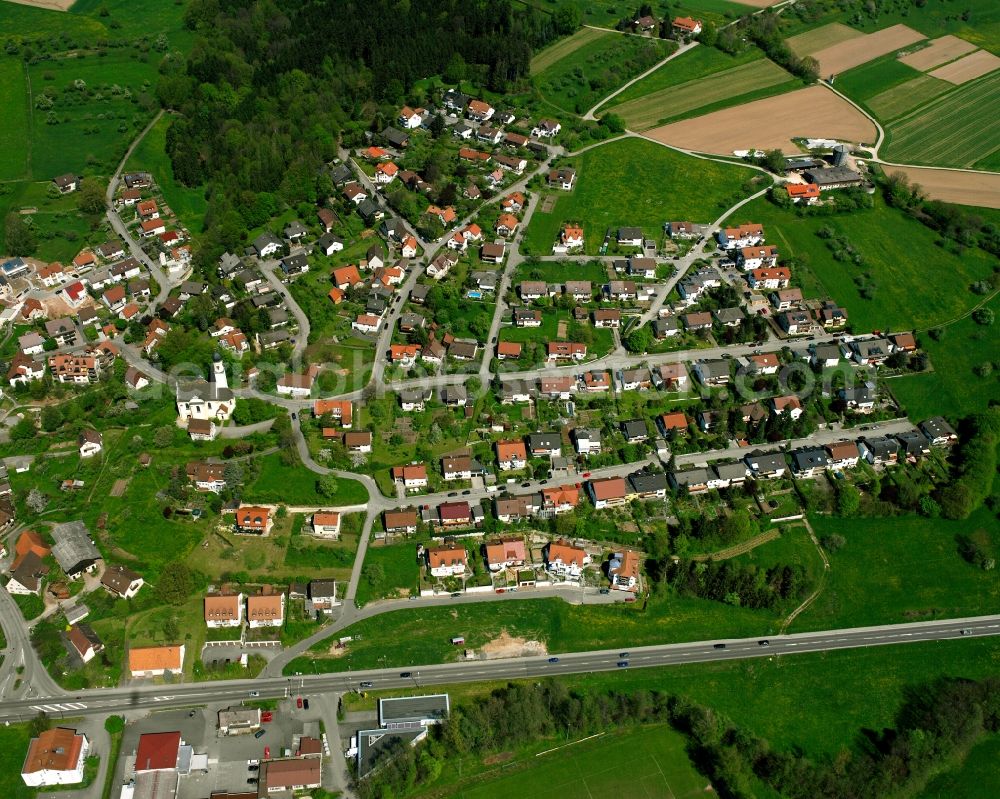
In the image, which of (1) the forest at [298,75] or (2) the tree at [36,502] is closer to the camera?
(2) the tree at [36,502]

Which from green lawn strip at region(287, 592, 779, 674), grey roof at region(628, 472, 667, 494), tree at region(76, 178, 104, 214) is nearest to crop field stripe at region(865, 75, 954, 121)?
grey roof at region(628, 472, 667, 494)

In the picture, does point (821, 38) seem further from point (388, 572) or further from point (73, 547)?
point (73, 547)

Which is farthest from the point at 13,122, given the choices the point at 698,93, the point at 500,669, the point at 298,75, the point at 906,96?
the point at 906,96

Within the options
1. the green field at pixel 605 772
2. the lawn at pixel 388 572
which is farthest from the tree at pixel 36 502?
the green field at pixel 605 772

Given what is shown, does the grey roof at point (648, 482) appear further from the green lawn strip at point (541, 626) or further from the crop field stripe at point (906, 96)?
the crop field stripe at point (906, 96)

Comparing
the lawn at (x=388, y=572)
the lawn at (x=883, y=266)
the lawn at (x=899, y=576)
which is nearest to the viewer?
the lawn at (x=388, y=572)

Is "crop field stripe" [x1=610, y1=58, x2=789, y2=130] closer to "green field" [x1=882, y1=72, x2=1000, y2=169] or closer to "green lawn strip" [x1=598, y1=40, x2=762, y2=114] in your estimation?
"green lawn strip" [x1=598, y1=40, x2=762, y2=114]

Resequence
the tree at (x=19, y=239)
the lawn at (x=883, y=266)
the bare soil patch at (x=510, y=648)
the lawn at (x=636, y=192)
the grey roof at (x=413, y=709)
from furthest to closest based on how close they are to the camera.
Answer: the lawn at (x=636, y=192)
the tree at (x=19, y=239)
the lawn at (x=883, y=266)
the bare soil patch at (x=510, y=648)
the grey roof at (x=413, y=709)
